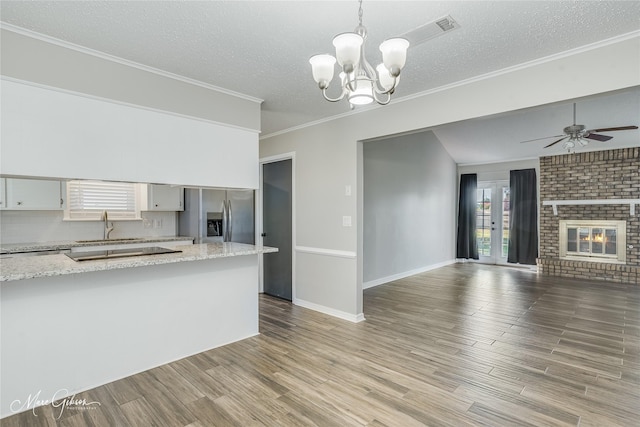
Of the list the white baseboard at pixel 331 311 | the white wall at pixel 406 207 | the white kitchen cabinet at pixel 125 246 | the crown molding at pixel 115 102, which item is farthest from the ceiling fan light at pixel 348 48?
the white wall at pixel 406 207

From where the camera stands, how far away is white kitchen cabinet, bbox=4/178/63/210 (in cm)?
360

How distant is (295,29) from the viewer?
7.16 ft

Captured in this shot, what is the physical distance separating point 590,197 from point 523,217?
4.12ft

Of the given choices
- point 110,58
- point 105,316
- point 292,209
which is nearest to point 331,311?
point 292,209

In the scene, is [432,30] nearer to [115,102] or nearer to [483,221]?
[115,102]

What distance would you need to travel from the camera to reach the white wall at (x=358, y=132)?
2.40 meters

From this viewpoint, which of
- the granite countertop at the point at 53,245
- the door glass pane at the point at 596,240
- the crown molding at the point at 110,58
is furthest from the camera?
the door glass pane at the point at 596,240

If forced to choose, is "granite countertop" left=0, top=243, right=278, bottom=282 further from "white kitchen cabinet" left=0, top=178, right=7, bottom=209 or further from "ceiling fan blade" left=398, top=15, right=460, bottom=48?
"ceiling fan blade" left=398, top=15, right=460, bottom=48

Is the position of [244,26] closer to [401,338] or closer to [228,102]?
[228,102]

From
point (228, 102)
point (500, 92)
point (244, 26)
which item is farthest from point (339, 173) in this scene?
point (244, 26)

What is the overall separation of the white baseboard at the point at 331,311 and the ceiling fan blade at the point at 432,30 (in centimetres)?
294

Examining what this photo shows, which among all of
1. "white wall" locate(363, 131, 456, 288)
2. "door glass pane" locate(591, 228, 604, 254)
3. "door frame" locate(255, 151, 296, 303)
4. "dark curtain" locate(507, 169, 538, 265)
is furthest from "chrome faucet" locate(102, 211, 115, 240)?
"door glass pane" locate(591, 228, 604, 254)

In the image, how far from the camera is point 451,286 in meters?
5.71

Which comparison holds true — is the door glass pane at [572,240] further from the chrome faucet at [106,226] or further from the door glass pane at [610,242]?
the chrome faucet at [106,226]
